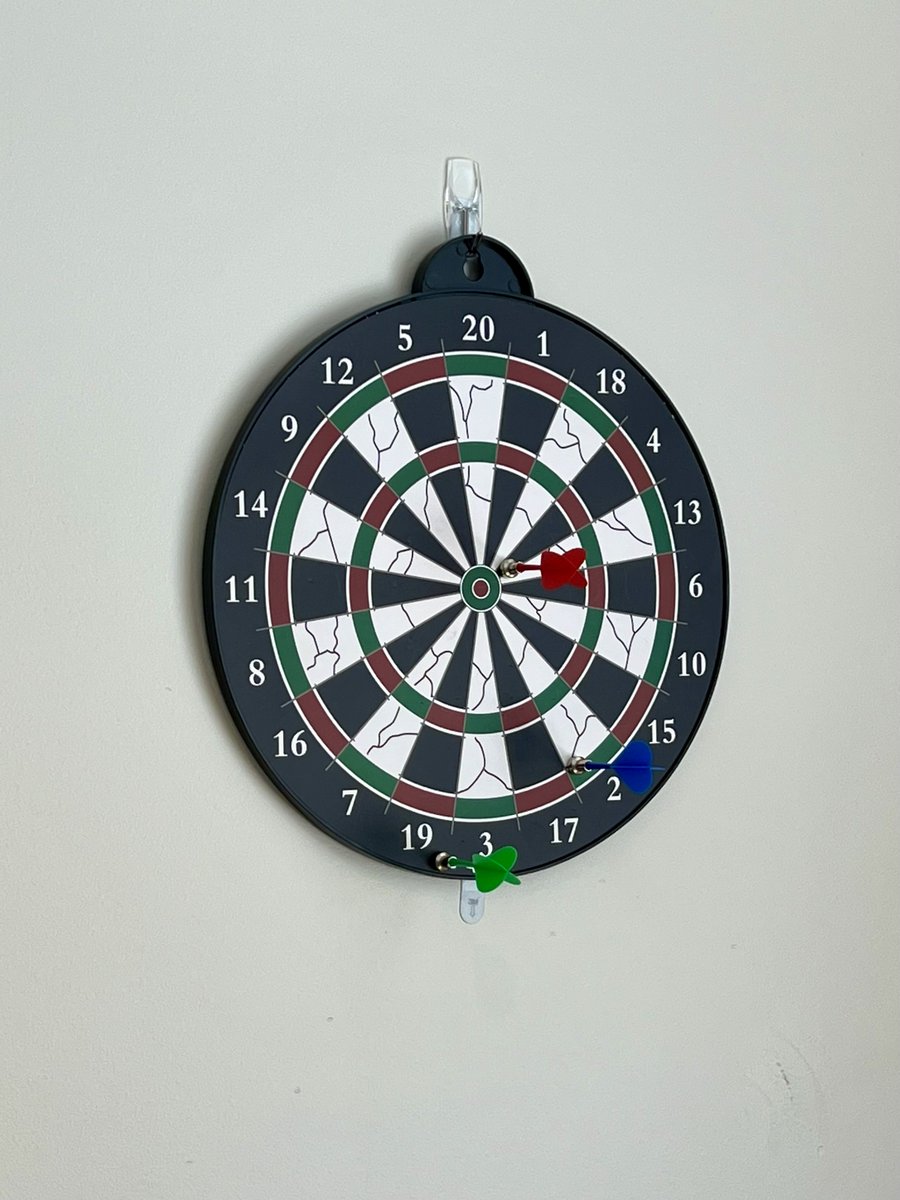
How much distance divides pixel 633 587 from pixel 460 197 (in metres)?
0.47

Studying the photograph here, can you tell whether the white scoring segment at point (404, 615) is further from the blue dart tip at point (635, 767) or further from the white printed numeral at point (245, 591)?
the blue dart tip at point (635, 767)

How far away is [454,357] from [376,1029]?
71 cm

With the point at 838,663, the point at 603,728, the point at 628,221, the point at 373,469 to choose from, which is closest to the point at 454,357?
the point at 373,469

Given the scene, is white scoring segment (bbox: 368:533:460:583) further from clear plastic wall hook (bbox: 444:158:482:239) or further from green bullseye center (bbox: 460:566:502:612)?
clear plastic wall hook (bbox: 444:158:482:239)

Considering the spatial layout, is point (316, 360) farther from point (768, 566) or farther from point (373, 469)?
point (768, 566)

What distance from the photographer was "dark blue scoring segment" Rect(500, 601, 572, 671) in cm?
148

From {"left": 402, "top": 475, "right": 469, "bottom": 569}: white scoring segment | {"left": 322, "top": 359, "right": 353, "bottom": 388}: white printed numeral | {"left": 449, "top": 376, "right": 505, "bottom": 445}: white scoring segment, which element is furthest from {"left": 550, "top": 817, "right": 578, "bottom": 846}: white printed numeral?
{"left": 322, "top": 359, "right": 353, "bottom": 388}: white printed numeral

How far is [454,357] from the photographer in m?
1.45

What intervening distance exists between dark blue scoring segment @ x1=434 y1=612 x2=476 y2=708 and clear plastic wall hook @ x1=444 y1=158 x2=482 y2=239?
42 centimetres

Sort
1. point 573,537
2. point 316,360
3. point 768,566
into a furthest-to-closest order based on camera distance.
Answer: point 768,566 → point 573,537 → point 316,360

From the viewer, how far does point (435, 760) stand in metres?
1.44

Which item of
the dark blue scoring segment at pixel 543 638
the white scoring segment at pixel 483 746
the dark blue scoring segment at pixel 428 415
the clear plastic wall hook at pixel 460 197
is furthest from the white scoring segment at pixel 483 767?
the clear plastic wall hook at pixel 460 197

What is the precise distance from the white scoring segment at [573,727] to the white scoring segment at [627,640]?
7cm

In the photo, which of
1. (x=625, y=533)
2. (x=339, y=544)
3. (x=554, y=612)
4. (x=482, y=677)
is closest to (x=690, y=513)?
(x=625, y=533)
